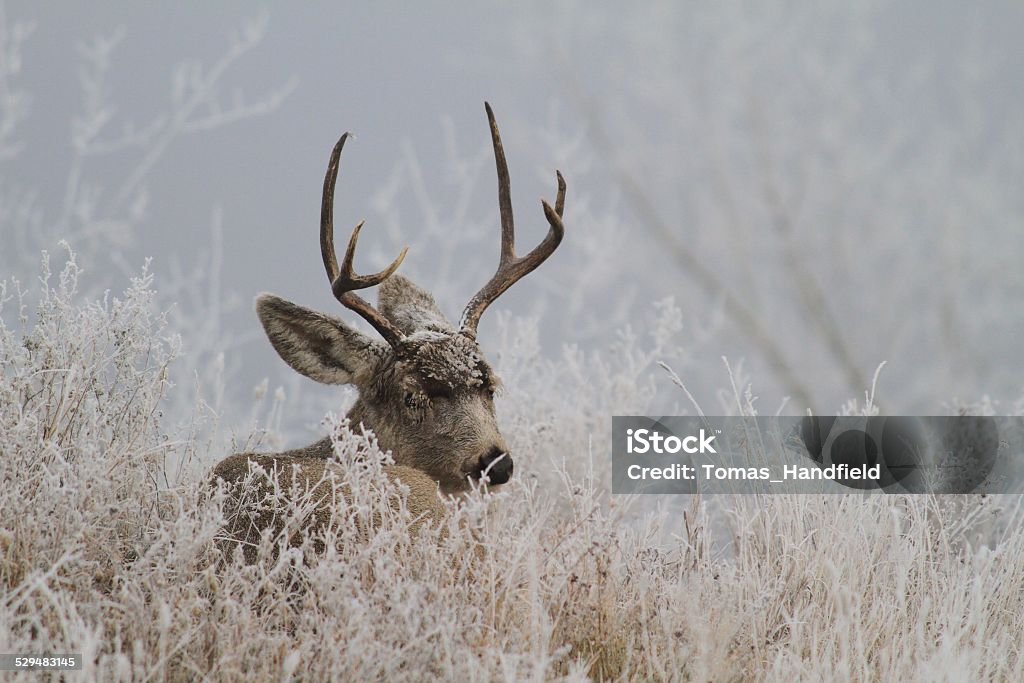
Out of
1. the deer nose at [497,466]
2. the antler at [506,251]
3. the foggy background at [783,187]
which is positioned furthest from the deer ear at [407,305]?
the foggy background at [783,187]

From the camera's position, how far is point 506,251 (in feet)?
15.5

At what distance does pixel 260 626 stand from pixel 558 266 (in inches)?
289

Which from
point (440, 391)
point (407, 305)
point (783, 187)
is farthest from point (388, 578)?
point (783, 187)

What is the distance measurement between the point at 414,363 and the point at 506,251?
68 centimetres

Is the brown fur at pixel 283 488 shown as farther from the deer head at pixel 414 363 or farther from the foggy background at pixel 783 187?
the foggy background at pixel 783 187

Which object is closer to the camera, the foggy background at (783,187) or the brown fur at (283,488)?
the brown fur at (283,488)

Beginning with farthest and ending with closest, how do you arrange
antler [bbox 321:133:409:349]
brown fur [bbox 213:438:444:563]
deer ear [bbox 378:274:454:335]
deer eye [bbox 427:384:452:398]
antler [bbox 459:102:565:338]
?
deer ear [bbox 378:274:454:335] < antler [bbox 459:102:565:338] < deer eye [bbox 427:384:452:398] < antler [bbox 321:133:409:349] < brown fur [bbox 213:438:444:563]

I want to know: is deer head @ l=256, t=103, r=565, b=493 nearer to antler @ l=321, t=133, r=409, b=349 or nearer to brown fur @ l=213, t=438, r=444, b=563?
antler @ l=321, t=133, r=409, b=349

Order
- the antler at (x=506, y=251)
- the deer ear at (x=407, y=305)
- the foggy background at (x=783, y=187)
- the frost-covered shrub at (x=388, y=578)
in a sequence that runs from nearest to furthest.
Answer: the frost-covered shrub at (x=388, y=578), the antler at (x=506, y=251), the deer ear at (x=407, y=305), the foggy background at (x=783, y=187)

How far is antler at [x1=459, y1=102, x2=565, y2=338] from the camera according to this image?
4.59m

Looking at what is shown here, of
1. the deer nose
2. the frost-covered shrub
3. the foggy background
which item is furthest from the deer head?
the foggy background

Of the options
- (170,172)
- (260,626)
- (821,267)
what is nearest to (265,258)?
(170,172)

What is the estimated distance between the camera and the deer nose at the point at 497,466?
13.8ft

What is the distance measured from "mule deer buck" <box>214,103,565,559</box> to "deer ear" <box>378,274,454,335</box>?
6cm
